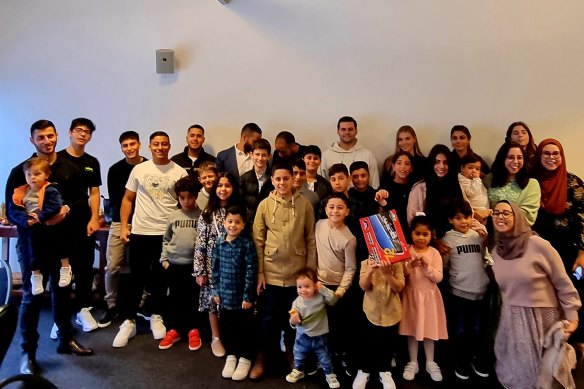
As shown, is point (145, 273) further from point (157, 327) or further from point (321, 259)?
point (321, 259)

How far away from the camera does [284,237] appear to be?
2271mm

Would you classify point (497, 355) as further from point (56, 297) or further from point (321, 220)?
point (56, 297)

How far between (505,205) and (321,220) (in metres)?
0.98

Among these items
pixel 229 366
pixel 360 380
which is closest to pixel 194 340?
pixel 229 366

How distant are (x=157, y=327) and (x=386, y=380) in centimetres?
157

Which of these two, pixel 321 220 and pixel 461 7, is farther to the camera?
pixel 461 7

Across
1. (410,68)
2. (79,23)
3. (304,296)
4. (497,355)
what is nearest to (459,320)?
(497,355)

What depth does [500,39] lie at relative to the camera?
3.38 meters

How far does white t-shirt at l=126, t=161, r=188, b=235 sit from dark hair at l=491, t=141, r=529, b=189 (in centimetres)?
220

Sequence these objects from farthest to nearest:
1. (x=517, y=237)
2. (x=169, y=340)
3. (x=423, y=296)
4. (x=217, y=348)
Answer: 1. (x=169, y=340)
2. (x=217, y=348)
3. (x=423, y=296)
4. (x=517, y=237)

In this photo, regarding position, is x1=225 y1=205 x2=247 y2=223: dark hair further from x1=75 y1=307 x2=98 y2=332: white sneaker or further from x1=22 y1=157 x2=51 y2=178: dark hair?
x1=75 y1=307 x2=98 y2=332: white sneaker

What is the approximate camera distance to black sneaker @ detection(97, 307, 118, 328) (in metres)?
2.89

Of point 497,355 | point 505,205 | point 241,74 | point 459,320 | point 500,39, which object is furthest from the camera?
point 241,74

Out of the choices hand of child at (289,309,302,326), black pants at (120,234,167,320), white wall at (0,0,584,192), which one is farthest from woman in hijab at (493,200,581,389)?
black pants at (120,234,167,320)
